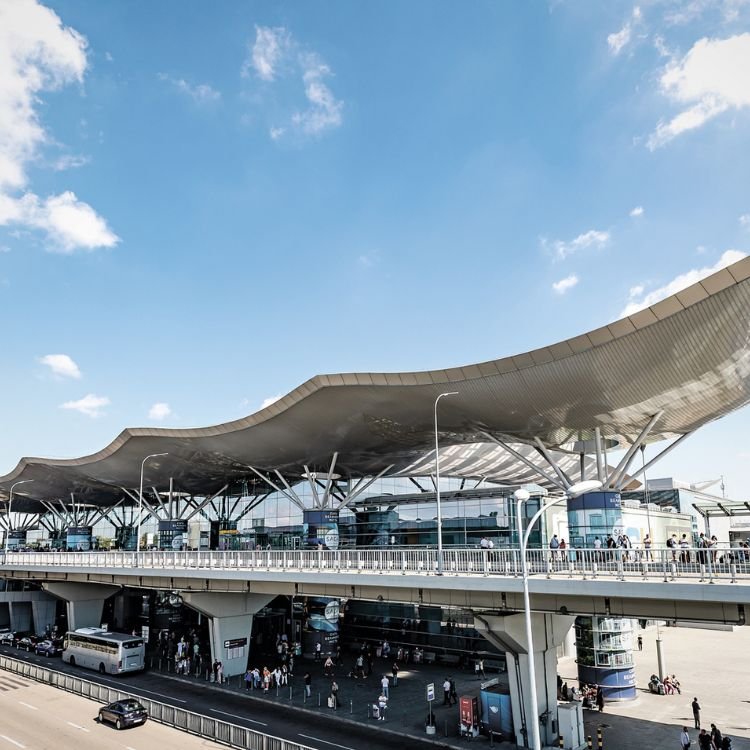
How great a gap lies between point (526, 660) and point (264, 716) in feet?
41.7

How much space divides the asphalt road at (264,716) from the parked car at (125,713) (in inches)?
135

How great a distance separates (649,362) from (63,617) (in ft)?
209

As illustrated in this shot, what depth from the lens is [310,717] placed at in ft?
100

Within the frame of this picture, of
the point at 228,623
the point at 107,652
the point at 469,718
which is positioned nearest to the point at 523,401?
the point at 469,718

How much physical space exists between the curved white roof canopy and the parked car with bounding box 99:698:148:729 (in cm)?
1712

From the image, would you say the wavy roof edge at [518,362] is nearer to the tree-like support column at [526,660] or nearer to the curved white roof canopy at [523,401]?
the curved white roof canopy at [523,401]

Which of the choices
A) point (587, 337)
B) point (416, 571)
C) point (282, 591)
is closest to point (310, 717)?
point (282, 591)

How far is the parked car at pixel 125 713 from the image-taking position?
90.5 ft

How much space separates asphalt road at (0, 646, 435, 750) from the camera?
86.6 feet

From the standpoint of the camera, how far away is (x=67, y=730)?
1076 inches

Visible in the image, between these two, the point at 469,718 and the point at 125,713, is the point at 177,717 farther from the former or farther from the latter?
the point at 469,718

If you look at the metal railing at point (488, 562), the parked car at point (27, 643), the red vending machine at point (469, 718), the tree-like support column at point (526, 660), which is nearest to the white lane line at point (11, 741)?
the metal railing at point (488, 562)

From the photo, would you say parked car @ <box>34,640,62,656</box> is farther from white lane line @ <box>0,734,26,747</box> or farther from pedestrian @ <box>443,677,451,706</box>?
pedestrian @ <box>443,677,451,706</box>

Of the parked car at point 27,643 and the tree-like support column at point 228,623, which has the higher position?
the tree-like support column at point 228,623
